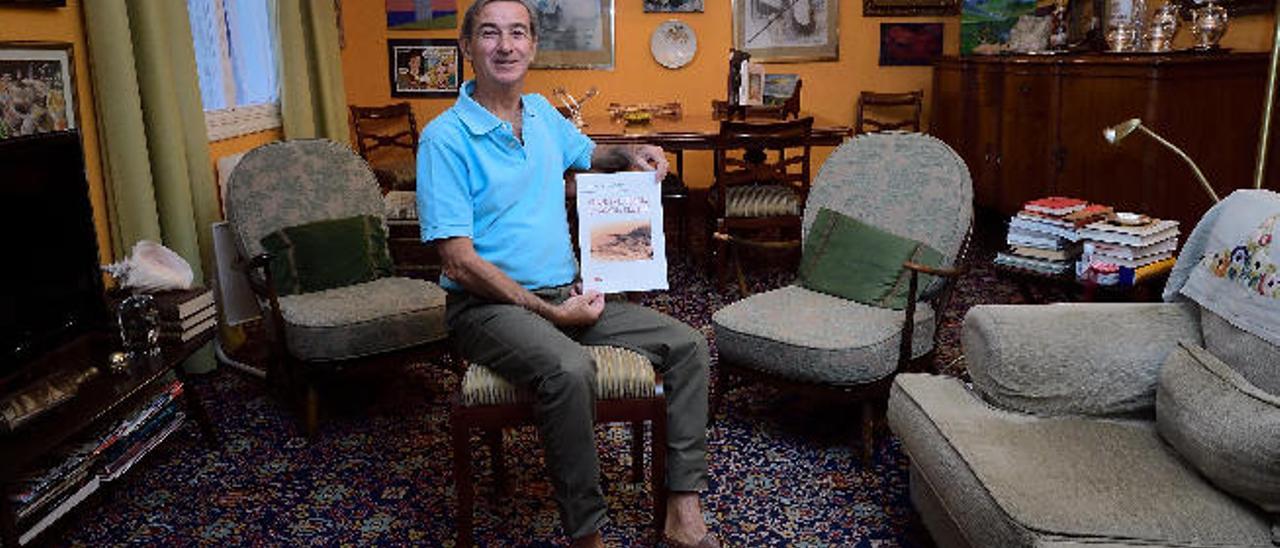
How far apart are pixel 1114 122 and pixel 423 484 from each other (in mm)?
3649

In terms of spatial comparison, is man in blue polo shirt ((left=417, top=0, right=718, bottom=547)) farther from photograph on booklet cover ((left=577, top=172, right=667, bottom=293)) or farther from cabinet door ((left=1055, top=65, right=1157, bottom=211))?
cabinet door ((left=1055, top=65, right=1157, bottom=211))

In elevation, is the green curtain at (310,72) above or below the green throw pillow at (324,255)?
above

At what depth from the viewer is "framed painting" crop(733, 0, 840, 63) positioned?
22.8ft

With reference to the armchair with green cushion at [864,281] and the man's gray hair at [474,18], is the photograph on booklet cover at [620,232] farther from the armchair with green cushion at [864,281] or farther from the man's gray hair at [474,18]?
the armchair with green cushion at [864,281]

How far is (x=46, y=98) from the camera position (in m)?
3.25

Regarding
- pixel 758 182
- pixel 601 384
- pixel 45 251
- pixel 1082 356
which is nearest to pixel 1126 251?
pixel 1082 356

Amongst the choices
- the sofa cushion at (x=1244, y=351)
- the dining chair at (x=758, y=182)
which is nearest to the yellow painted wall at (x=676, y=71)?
the dining chair at (x=758, y=182)

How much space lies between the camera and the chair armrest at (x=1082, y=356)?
2.36m

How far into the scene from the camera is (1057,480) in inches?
79.4

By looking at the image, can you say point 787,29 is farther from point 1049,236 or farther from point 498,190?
point 498,190

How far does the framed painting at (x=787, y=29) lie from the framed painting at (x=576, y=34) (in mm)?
907

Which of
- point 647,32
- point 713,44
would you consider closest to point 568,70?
point 647,32

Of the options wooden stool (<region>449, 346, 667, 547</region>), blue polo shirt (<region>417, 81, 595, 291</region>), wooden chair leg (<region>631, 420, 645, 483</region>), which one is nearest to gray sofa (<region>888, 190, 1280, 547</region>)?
wooden stool (<region>449, 346, 667, 547</region>)

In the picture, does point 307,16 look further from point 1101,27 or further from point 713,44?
point 1101,27
